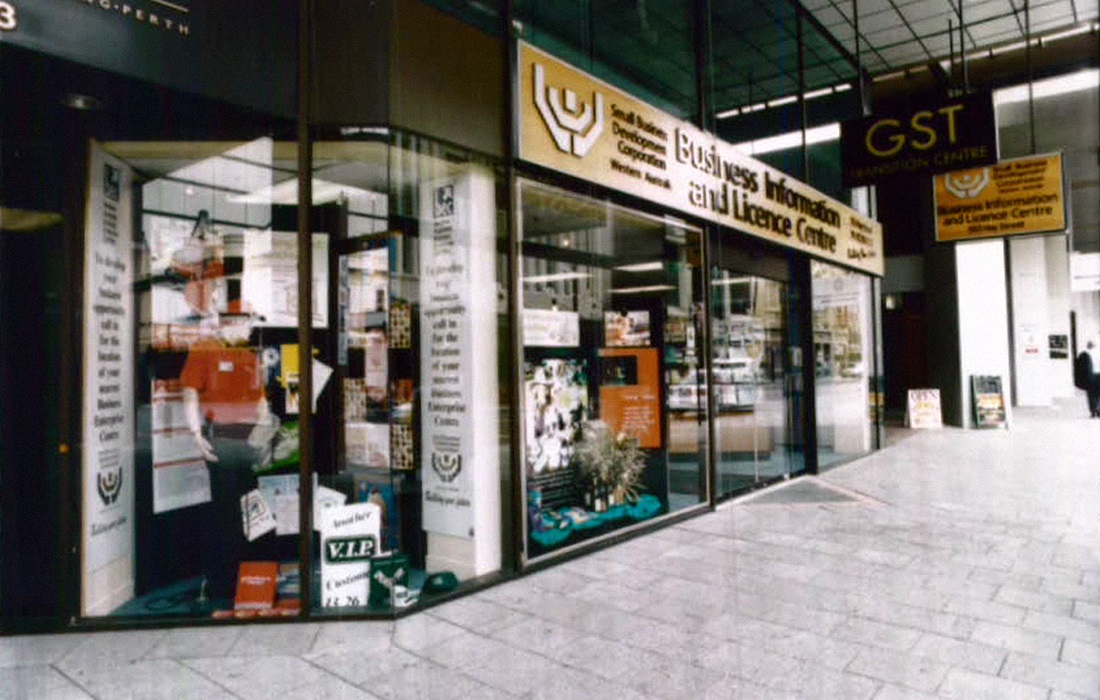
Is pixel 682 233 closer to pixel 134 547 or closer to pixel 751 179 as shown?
pixel 751 179

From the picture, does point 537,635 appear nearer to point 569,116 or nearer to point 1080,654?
point 1080,654

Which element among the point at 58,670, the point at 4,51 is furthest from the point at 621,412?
the point at 4,51

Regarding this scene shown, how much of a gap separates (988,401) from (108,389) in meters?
14.3

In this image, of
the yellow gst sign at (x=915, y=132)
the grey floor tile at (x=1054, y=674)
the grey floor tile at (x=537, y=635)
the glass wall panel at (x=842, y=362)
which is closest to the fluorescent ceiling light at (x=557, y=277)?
the grey floor tile at (x=537, y=635)

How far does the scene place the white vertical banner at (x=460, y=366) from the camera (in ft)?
15.6

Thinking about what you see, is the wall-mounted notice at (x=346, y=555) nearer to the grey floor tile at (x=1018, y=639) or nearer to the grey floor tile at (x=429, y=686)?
the grey floor tile at (x=429, y=686)

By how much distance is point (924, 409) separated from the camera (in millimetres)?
13445

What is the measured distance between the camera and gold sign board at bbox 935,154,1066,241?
8.79 metres

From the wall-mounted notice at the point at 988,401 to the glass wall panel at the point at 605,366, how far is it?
909 cm

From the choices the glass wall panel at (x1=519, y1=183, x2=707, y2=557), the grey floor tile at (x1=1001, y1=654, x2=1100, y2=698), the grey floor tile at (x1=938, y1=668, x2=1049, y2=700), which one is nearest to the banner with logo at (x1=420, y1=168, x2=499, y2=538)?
the glass wall panel at (x1=519, y1=183, x2=707, y2=557)

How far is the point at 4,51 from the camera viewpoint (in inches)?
131

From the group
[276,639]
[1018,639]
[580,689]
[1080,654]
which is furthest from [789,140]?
[276,639]

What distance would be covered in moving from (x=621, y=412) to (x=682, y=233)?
193cm

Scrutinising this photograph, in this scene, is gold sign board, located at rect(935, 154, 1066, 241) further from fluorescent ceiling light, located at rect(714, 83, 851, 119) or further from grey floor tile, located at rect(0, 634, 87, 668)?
grey floor tile, located at rect(0, 634, 87, 668)
